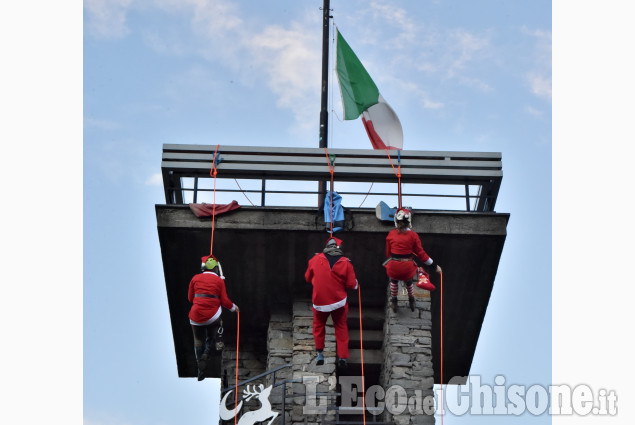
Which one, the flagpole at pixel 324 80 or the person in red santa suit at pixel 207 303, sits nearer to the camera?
the person in red santa suit at pixel 207 303

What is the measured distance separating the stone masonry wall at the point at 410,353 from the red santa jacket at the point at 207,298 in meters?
2.53

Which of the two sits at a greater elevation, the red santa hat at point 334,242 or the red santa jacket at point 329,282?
the red santa hat at point 334,242

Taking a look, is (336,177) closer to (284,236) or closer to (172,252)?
(284,236)

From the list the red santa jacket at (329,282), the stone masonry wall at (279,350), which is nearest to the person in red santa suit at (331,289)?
the red santa jacket at (329,282)

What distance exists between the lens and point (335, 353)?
15414 millimetres

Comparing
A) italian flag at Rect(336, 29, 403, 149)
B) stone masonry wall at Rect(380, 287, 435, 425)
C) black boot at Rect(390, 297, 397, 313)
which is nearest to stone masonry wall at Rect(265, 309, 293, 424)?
stone masonry wall at Rect(380, 287, 435, 425)

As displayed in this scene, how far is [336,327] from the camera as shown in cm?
1456

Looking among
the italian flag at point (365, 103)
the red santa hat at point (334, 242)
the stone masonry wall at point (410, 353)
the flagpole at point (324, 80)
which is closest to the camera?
the red santa hat at point (334, 242)

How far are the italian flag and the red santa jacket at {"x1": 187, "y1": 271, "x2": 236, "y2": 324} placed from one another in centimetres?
433

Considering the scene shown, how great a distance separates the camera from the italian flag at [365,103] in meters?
17.7

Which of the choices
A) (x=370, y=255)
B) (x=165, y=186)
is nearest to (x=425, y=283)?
(x=370, y=255)

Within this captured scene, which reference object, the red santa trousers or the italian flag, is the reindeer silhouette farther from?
Answer: the italian flag

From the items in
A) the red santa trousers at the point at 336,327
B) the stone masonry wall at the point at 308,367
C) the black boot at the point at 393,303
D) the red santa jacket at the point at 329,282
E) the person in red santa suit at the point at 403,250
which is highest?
the person in red santa suit at the point at 403,250

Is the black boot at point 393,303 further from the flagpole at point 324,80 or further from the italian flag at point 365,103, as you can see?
the italian flag at point 365,103
